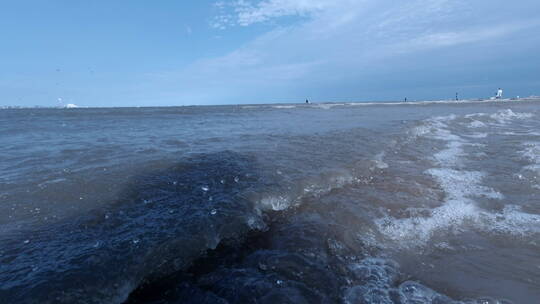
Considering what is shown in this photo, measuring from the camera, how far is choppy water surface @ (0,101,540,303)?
3.42 m

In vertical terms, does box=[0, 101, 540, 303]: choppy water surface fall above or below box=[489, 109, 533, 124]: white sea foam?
below

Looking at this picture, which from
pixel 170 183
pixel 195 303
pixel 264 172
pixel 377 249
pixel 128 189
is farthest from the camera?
pixel 264 172

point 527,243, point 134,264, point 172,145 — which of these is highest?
point 172,145

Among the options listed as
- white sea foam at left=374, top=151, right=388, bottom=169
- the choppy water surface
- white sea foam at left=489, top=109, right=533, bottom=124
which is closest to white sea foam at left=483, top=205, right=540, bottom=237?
the choppy water surface

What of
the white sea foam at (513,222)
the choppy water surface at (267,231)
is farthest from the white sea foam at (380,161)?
the white sea foam at (513,222)

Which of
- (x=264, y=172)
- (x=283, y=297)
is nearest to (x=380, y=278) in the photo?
(x=283, y=297)

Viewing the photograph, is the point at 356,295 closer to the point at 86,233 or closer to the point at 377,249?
the point at 377,249

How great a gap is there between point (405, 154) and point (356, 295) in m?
8.94

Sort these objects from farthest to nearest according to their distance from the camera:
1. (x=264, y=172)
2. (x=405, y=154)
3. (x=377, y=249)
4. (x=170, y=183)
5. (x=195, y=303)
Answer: (x=405, y=154), (x=264, y=172), (x=170, y=183), (x=377, y=249), (x=195, y=303)

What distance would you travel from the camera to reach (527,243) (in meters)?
4.41

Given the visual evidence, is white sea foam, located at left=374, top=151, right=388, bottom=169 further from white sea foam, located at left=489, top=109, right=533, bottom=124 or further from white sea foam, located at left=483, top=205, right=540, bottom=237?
white sea foam, located at left=489, top=109, right=533, bottom=124

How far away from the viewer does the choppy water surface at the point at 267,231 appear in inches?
134

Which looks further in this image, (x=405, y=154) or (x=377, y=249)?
(x=405, y=154)

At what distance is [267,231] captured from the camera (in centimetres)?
491
